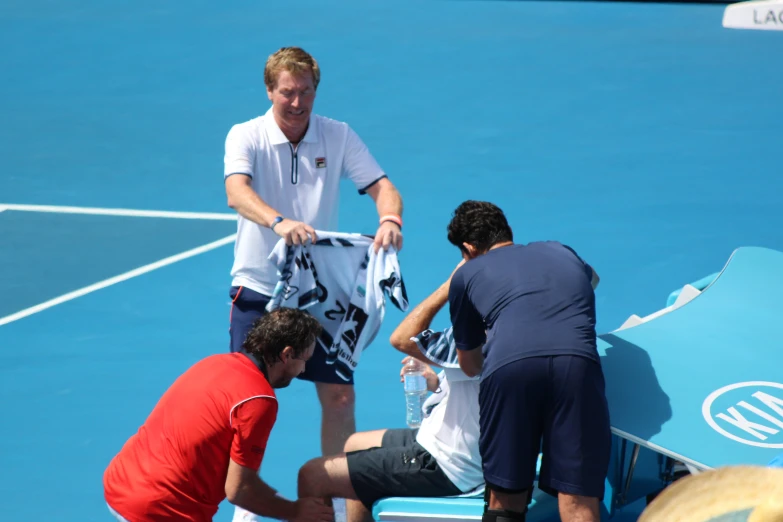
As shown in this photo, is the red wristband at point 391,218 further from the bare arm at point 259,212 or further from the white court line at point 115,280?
the white court line at point 115,280

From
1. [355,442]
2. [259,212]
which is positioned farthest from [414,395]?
[259,212]

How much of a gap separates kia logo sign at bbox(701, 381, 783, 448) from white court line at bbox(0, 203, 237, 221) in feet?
21.3

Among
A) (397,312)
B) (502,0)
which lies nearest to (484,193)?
(397,312)

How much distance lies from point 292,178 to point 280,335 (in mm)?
1210

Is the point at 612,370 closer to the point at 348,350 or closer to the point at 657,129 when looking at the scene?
the point at 348,350

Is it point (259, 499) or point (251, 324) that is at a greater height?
point (251, 324)

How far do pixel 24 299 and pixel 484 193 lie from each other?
4.40 meters

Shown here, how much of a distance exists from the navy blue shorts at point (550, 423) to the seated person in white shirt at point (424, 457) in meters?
0.33

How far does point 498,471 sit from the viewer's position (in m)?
4.12

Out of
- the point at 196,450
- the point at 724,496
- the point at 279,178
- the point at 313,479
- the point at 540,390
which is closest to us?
the point at 724,496

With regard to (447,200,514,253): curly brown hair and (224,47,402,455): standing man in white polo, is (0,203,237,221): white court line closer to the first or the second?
(224,47,402,455): standing man in white polo

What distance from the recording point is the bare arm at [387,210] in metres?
5.04

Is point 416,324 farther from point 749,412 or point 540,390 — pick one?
point 749,412

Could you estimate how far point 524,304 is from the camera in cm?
420
